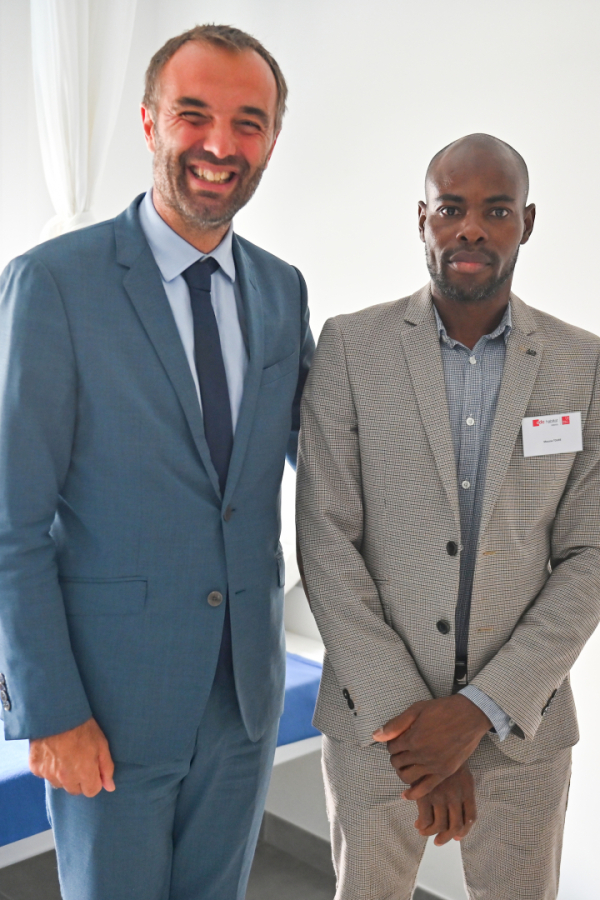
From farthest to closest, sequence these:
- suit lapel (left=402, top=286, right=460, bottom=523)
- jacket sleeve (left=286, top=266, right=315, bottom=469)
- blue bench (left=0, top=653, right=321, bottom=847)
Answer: blue bench (left=0, top=653, right=321, bottom=847) < jacket sleeve (left=286, top=266, right=315, bottom=469) < suit lapel (left=402, top=286, right=460, bottom=523)

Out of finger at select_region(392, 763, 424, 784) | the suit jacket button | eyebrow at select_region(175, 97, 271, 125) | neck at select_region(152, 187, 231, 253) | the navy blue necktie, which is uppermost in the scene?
eyebrow at select_region(175, 97, 271, 125)

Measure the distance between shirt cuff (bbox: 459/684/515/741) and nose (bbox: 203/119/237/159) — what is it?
3.31ft

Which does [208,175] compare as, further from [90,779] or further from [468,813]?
[468,813]

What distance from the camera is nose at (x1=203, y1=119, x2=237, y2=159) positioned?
1471mm

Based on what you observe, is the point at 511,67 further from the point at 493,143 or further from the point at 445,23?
the point at 493,143

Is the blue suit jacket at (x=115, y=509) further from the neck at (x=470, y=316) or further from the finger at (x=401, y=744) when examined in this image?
the neck at (x=470, y=316)

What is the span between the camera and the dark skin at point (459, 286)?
1.45 m

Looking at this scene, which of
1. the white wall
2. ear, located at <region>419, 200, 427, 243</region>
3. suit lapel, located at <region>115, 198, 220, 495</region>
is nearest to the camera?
suit lapel, located at <region>115, 198, 220, 495</region>

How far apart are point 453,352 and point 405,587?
17.8 inches

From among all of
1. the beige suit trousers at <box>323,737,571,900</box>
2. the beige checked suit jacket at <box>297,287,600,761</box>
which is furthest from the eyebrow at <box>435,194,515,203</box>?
the beige suit trousers at <box>323,737,571,900</box>

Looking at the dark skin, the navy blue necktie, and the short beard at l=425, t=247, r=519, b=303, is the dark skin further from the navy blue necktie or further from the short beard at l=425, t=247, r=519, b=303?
the navy blue necktie

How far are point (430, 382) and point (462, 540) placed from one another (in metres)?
0.29

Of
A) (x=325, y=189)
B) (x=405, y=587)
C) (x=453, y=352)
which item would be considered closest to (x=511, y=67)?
(x=325, y=189)

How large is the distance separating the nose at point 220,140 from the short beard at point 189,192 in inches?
0.5
